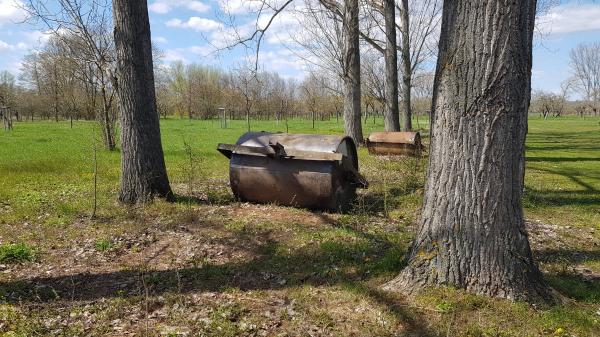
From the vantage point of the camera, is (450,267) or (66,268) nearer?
(450,267)

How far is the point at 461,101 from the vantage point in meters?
3.60

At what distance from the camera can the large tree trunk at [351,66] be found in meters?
14.7

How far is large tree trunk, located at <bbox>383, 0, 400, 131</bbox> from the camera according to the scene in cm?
1762

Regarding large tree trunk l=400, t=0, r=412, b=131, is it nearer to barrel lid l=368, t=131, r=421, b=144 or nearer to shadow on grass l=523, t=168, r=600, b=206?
barrel lid l=368, t=131, r=421, b=144

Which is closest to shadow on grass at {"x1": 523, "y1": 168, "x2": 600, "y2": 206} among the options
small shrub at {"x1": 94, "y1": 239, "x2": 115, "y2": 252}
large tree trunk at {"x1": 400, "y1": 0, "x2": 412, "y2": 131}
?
small shrub at {"x1": 94, "y1": 239, "x2": 115, "y2": 252}

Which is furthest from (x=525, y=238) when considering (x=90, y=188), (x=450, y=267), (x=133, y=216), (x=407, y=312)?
(x=90, y=188)

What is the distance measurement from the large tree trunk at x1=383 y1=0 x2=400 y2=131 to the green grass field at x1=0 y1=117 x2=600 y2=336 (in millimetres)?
9699

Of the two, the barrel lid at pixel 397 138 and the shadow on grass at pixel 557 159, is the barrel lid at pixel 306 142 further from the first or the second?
the shadow on grass at pixel 557 159

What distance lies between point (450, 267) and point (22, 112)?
74175mm

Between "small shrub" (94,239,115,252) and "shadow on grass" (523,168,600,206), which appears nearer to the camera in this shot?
"small shrub" (94,239,115,252)

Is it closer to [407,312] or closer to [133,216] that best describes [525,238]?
[407,312]

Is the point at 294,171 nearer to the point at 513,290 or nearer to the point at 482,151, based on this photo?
the point at 482,151

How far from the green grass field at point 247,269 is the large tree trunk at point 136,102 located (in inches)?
18.5

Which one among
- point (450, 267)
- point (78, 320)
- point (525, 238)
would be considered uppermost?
point (525, 238)
